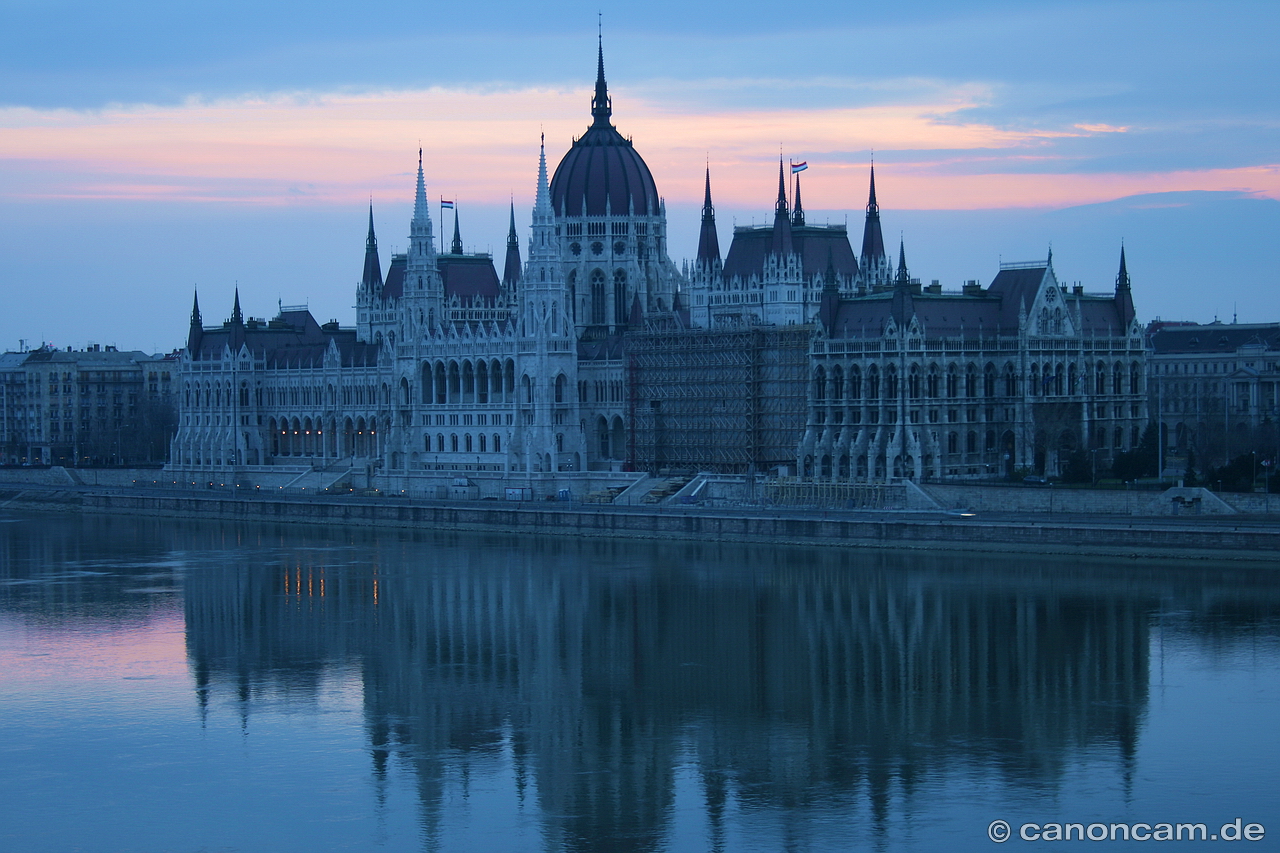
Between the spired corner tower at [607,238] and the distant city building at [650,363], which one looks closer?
the distant city building at [650,363]

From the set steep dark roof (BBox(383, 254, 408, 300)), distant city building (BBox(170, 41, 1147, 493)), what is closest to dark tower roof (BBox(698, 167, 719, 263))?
distant city building (BBox(170, 41, 1147, 493))

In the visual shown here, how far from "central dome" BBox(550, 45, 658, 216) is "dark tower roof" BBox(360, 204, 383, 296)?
20.7 meters

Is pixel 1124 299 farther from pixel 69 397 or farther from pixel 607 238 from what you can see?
pixel 69 397

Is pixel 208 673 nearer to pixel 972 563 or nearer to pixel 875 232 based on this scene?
pixel 972 563

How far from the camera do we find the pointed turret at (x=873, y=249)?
10925cm

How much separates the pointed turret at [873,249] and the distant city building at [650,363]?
15 cm

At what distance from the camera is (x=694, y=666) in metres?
54.6

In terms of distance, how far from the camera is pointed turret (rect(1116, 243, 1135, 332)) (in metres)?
97.9

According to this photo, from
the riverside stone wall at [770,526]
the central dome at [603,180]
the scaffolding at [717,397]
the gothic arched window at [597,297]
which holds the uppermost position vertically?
the central dome at [603,180]

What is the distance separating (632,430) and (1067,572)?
37.0m

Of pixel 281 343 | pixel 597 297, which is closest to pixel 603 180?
pixel 597 297

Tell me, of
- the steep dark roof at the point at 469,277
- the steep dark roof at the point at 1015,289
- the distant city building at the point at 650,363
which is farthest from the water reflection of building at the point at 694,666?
the steep dark roof at the point at 469,277

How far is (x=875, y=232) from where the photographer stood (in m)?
110

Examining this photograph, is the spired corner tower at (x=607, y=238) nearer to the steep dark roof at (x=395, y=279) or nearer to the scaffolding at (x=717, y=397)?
the scaffolding at (x=717, y=397)
